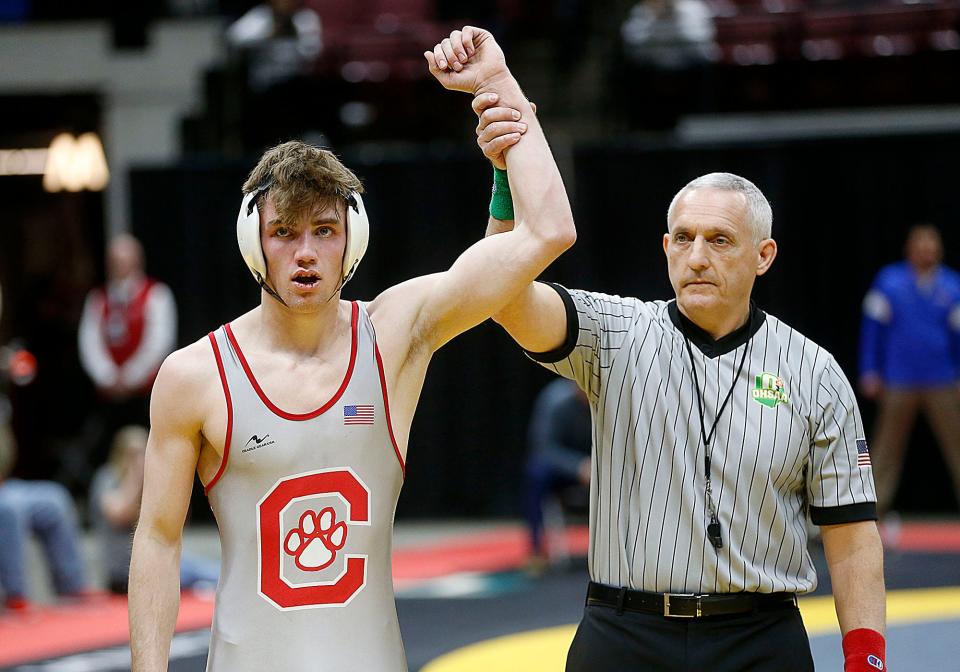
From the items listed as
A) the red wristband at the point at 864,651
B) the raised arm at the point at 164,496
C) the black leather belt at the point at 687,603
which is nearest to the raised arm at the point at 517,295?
the black leather belt at the point at 687,603

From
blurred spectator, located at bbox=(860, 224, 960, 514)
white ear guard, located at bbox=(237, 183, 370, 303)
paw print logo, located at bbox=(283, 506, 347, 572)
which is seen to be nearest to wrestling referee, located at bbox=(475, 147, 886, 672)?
white ear guard, located at bbox=(237, 183, 370, 303)

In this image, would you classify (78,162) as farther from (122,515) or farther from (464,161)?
(122,515)

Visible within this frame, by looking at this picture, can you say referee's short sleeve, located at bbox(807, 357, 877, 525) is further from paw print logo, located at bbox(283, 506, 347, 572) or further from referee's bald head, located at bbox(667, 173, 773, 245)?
paw print logo, located at bbox(283, 506, 347, 572)

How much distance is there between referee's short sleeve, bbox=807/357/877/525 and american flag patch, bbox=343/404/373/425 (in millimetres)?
989

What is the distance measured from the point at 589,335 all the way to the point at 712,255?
311mm

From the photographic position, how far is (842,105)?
1026cm

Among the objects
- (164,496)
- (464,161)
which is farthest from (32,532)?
(164,496)

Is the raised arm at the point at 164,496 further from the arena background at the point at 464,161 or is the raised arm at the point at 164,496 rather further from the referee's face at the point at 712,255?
the arena background at the point at 464,161

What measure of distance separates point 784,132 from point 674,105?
84cm

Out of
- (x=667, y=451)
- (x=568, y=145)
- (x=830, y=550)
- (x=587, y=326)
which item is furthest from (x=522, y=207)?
(x=568, y=145)

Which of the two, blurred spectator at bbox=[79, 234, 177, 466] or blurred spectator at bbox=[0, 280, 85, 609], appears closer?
blurred spectator at bbox=[0, 280, 85, 609]

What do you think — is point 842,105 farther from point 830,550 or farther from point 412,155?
point 830,550

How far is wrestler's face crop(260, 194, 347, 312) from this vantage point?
8.39 ft

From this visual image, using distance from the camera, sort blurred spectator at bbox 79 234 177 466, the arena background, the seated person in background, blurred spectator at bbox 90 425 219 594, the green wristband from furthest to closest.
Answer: the arena background, blurred spectator at bbox 79 234 177 466, blurred spectator at bbox 90 425 219 594, the seated person in background, the green wristband
